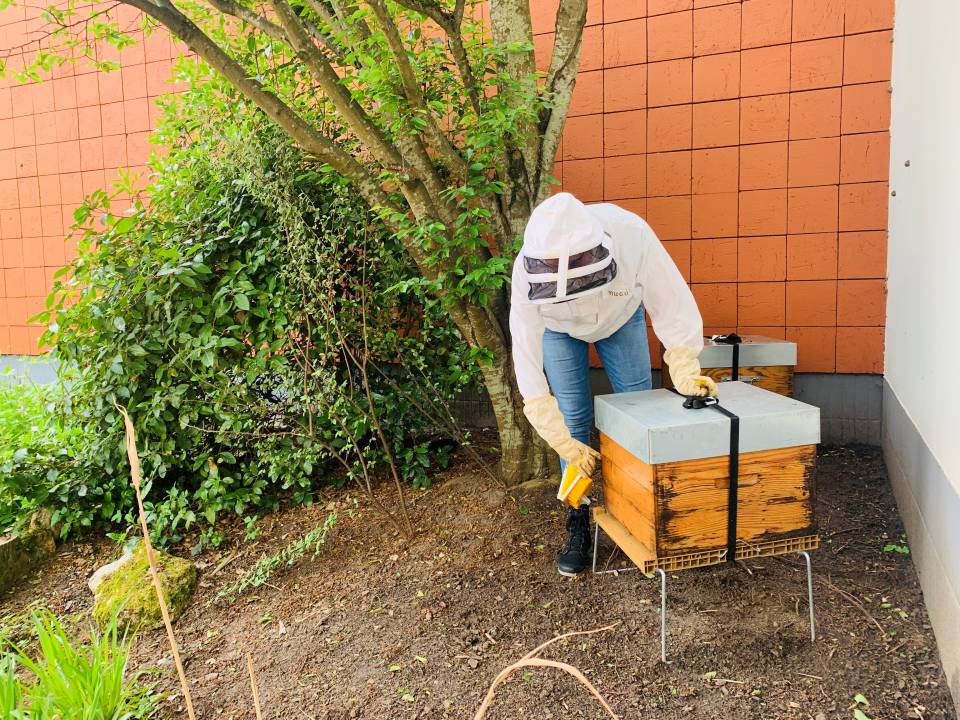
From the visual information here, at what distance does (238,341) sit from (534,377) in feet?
5.79

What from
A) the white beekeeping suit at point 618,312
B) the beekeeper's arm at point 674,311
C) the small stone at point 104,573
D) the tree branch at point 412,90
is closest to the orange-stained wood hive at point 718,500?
the white beekeeping suit at point 618,312

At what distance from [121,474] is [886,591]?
3.72 metres

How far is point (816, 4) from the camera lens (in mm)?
3848

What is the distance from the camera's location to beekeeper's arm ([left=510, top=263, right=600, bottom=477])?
261cm

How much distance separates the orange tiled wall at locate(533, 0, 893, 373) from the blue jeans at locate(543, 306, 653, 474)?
5.08 ft

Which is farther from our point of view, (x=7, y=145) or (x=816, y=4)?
(x=7, y=145)

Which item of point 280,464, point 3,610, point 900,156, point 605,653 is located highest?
point 900,156

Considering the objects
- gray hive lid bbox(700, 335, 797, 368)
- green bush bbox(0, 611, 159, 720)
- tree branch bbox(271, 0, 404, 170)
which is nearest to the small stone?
green bush bbox(0, 611, 159, 720)

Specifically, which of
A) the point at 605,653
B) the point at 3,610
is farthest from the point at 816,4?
the point at 3,610

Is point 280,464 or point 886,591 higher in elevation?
point 280,464

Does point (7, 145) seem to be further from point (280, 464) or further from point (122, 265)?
point (280, 464)

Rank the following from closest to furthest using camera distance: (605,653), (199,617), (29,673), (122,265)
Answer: (605,653) < (29,673) < (199,617) < (122,265)

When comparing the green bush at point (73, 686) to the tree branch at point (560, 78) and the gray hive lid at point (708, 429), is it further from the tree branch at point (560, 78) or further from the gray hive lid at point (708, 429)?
the tree branch at point (560, 78)

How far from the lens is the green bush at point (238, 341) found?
11.6 feet
